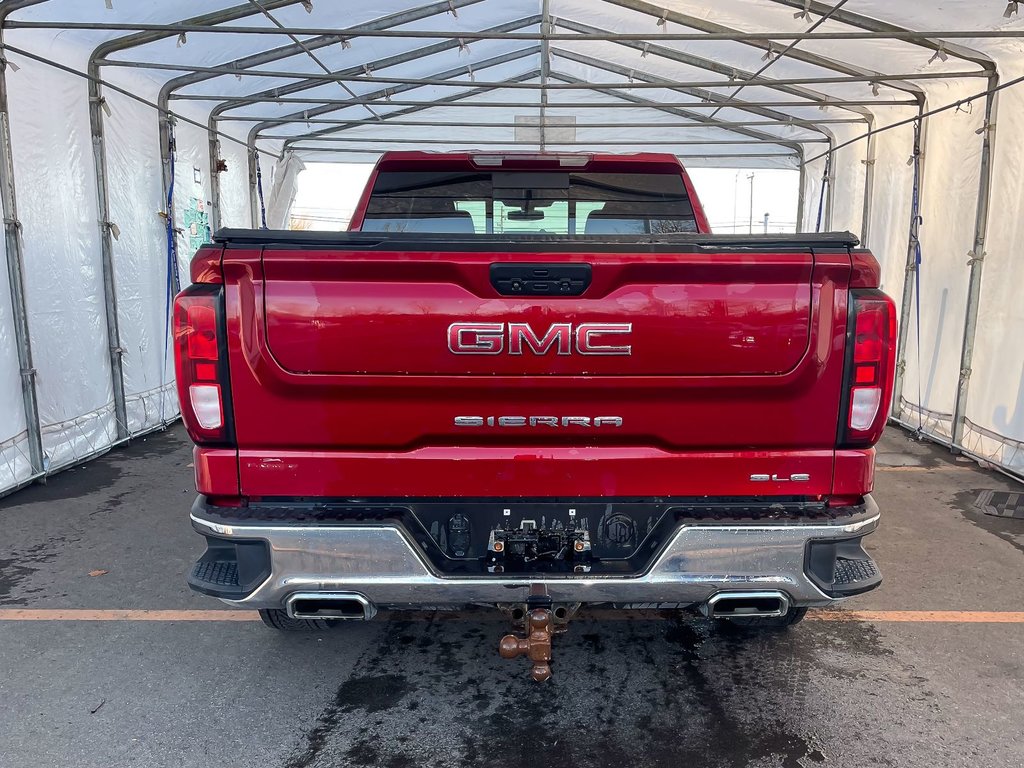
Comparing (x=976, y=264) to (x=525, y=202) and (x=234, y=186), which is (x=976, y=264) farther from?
(x=234, y=186)

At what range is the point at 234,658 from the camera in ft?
10.6

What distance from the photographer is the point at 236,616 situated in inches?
144

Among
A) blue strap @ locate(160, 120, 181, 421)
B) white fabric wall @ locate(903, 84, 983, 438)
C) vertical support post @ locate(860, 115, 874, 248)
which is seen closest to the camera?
white fabric wall @ locate(903, 84, 983, 438)

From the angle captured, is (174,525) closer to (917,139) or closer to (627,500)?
(627,500)

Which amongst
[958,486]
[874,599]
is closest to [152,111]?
[874,599]

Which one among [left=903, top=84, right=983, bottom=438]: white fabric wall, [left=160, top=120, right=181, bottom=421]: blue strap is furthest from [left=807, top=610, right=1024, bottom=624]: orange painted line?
[left=160, top=120, right=181, bottom=421]: blue strap

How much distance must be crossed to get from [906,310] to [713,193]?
10.5 metres

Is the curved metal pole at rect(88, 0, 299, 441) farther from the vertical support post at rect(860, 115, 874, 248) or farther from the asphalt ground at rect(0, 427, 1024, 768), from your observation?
the vertical support post at rect(860, 115, 874, 248)

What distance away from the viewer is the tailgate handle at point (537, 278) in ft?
7.26

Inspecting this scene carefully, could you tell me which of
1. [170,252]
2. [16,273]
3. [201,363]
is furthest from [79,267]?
[201,363]

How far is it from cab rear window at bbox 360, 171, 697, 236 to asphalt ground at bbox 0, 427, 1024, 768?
2061mm

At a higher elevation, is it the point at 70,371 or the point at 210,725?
the point at 70,371

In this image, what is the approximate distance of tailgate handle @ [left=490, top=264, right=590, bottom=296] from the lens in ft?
7.26

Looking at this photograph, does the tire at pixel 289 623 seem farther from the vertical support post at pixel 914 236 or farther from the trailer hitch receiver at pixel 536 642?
the vertical support post at pixel 914 236
